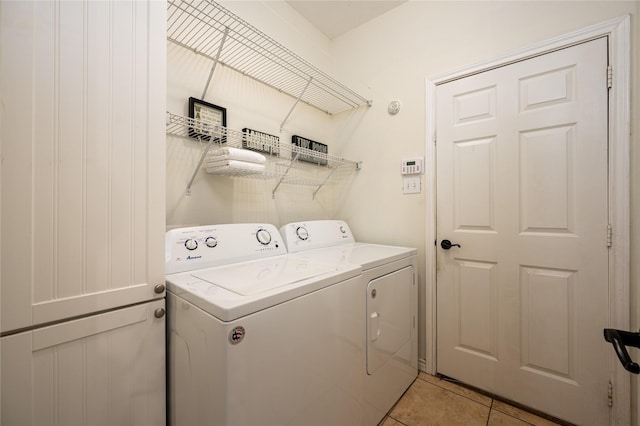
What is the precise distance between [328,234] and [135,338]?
134 centimetres

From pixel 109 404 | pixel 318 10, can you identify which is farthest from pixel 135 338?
pixel 318 10

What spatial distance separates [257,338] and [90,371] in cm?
54

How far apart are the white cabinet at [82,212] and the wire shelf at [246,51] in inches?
19.2

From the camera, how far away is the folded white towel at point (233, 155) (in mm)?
1386

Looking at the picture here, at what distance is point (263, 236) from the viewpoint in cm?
153

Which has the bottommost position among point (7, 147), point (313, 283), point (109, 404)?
point (109, 404)

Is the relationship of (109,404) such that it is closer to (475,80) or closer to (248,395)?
(248,395)

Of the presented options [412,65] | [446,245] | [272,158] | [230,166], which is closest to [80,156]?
[230,166]

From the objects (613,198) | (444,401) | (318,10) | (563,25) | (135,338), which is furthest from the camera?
(318,10)

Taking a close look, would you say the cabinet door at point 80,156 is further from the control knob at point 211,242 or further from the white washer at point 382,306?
the white washer at point 382,306

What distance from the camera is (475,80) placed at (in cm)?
173

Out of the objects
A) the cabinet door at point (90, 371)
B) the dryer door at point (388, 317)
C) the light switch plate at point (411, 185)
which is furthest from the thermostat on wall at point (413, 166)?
the cabinet door at point (90, 371)

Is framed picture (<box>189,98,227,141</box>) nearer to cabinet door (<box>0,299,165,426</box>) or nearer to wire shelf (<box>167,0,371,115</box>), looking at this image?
wire shelf (<box>167,0,371,115</box>)

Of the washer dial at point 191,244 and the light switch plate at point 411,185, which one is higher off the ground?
the light switch plate at point 411,185
